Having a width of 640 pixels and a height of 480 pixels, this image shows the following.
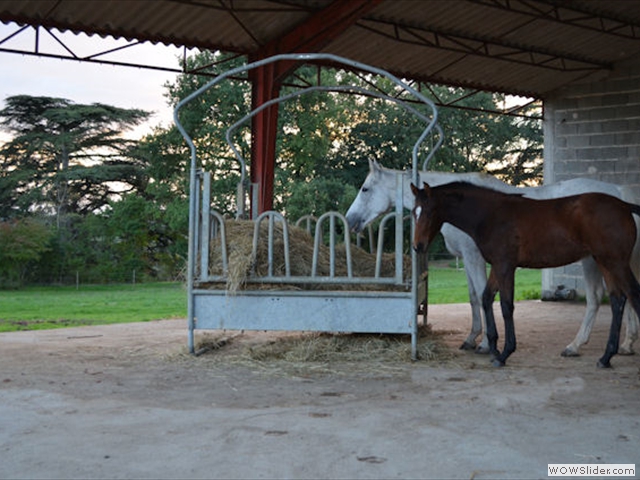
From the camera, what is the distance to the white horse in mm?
6176

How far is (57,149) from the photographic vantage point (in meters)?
27.8

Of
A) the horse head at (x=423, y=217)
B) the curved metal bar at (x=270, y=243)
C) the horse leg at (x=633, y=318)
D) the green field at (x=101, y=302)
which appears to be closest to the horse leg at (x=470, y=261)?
the horse head at (x=423, y=217)

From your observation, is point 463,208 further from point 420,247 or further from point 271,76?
point 271,76

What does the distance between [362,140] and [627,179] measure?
55.0ft

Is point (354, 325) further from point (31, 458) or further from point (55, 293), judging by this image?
point (55, 293)

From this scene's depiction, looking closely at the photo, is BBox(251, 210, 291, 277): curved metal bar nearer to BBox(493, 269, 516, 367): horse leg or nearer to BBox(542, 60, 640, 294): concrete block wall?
BBox(493, 269, 516, 367): horse leg

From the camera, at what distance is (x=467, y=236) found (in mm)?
6230

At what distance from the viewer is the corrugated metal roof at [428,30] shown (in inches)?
332

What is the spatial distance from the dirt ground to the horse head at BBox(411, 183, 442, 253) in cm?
95

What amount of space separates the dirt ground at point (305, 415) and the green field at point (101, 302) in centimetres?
447

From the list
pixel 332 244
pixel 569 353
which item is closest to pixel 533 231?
pixel 569 353

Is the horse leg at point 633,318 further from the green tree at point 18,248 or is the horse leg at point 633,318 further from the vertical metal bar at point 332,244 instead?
the green tree at point 18,248

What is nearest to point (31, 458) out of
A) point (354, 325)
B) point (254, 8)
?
point (354, 325)

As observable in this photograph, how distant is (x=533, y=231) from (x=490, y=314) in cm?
75
